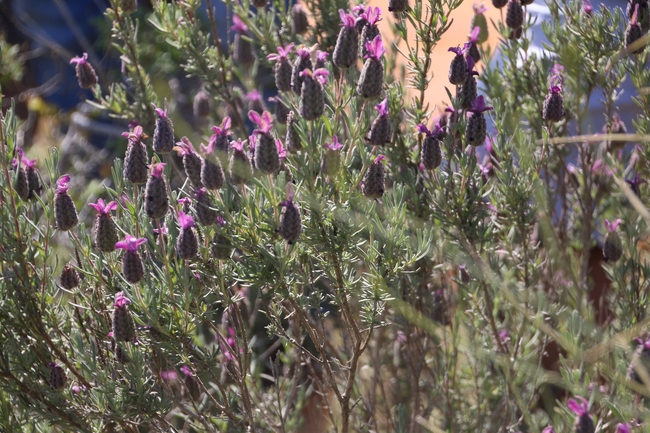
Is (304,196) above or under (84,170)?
above

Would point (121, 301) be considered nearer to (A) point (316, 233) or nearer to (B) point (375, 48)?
(A) point (316, 233)

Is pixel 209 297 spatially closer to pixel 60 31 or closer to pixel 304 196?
pixel 304 196

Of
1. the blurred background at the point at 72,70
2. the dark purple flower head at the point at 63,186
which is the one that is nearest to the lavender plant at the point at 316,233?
the dark purple flower head at the point at 63,186

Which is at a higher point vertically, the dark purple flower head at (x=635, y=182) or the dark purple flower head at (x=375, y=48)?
the dark purple flower head at (x=375, y=48)

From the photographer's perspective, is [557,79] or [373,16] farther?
[557,79]

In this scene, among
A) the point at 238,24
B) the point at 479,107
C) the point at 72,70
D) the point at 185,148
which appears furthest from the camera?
the point at 72,70

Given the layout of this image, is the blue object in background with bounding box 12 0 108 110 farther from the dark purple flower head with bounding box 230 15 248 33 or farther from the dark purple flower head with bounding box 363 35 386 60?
the dark purple flower head with bounding box 363 35 386 60

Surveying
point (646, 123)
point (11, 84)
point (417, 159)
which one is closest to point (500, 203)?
point (417, 159)

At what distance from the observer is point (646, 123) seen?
152 cm

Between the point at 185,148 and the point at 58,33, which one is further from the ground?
the point at 185,148

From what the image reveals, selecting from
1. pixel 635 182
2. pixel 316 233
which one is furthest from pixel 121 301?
pixel 635 182

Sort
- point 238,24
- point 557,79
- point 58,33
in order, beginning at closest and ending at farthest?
point 557,79
point 238,24
point 58,33

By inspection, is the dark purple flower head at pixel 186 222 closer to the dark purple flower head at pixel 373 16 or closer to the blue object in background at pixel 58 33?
the dark purple flower head at pixel 373 16

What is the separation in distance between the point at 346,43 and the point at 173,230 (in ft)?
1.46
